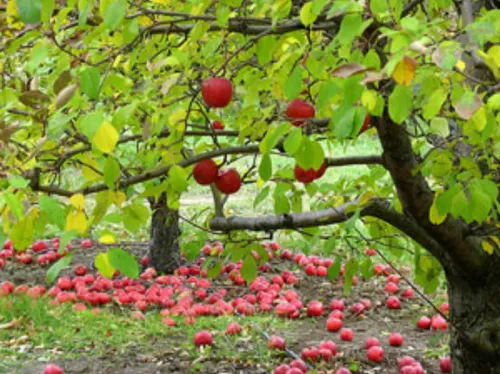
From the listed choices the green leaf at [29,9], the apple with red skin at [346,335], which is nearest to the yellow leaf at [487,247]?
the green leaf at [29,9]

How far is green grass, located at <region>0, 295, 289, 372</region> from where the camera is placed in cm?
451

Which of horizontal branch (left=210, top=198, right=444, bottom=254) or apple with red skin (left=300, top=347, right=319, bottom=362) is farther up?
horizontal branch (left=210, top=198, right=444, bottom=254)

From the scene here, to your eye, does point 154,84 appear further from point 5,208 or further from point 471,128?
point 471,128

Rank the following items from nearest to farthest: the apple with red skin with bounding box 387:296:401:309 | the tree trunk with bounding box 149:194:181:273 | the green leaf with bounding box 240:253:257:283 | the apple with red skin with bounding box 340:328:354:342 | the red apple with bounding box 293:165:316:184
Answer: the red apple with bounding box 293:165:316:184
the green leaf with bounding box 240:253:257:283
the apple with red skin with bounding box 340:328:354:342
the apple with red skin with bounding box 387:296:401:309
the tree trunk with bounding box 149:194:181:273

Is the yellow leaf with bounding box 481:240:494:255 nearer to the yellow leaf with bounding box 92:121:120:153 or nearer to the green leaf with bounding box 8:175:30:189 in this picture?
the yellow leaf with bounding box 92:121:120:153

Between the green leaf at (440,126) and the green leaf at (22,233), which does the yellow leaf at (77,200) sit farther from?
the green leaf at (440,126)

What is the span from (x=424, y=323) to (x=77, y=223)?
393 cm

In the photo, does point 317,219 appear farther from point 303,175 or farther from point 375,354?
point 375,354

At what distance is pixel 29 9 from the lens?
152 cm

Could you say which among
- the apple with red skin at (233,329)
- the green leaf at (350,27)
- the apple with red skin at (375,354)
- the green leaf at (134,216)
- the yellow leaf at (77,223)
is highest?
the green leaf at (350,27)

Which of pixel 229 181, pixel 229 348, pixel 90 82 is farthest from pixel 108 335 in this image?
pixel 90 82

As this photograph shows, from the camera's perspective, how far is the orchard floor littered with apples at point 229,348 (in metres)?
4.34

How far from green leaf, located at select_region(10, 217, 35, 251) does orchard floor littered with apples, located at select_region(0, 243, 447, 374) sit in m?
2.47

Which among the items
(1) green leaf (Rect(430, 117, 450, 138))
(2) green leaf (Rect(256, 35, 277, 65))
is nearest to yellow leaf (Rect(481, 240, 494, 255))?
(1) green leaf (Rect(430, 117, 450, 138))
